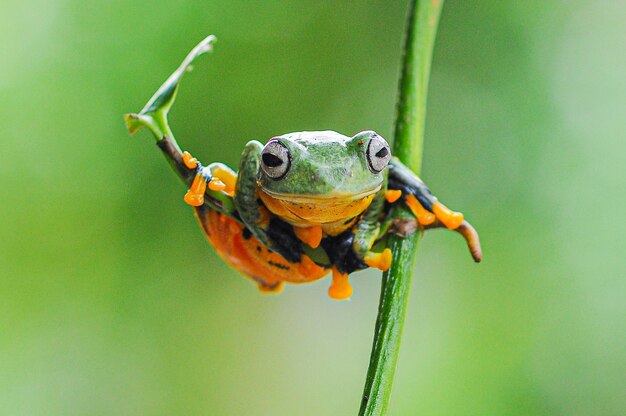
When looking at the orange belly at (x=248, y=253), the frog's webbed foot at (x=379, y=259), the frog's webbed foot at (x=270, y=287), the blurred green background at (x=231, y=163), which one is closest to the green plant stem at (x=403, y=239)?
the frog's webbed foot at (x=379, y=259)

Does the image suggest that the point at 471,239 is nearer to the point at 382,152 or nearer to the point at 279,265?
the point at 382,152

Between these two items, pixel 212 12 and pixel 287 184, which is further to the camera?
pixel 212 12

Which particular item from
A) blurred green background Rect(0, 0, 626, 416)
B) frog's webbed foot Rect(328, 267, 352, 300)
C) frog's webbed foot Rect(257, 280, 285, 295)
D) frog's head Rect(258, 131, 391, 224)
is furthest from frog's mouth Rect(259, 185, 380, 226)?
blurred green background Rect(0, 0, 626, 416)

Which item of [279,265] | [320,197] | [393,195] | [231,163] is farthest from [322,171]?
[231,163]

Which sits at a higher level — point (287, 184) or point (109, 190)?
point (287, 184)

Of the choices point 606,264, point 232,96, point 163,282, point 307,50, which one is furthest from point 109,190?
point 606,264

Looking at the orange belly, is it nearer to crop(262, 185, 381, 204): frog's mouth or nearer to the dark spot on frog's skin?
the dark spot on frog's skin

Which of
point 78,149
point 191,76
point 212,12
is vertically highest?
point 212,12

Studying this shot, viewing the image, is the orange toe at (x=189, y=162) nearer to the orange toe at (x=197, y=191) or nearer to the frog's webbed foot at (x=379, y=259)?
the orange toe at (x=197, y=191)

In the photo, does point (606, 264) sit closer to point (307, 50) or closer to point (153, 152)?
point (307, 50)

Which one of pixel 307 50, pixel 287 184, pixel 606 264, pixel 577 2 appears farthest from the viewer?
pixel 307 50
